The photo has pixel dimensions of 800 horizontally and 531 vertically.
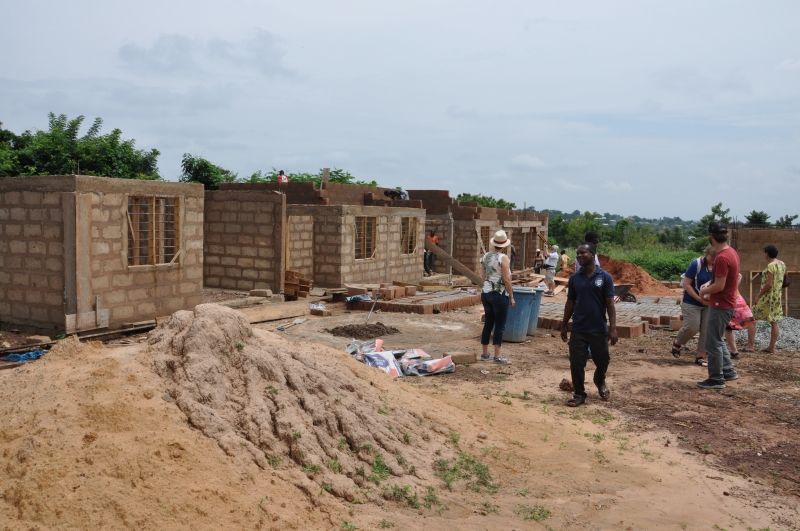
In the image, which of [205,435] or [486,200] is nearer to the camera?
[205,435]

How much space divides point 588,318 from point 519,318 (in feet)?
12.5

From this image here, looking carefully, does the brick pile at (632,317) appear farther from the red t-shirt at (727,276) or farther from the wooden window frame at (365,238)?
the wooden window frame at (365,238)

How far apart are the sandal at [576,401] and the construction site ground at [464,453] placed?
0.09 m

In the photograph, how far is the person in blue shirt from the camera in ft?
29.1

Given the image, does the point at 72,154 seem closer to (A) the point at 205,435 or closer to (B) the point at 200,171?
(B) the point at 200,171

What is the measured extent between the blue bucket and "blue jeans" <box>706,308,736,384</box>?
322 centimetres

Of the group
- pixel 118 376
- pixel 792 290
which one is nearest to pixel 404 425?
pixel 118 376

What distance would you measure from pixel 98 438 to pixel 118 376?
28.1 inches

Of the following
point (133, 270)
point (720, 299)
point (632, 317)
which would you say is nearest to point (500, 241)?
point (720, 299)

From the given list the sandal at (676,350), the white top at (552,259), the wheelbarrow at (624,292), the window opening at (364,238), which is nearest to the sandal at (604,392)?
the sandal at (676,350)

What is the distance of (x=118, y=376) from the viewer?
15.1ft

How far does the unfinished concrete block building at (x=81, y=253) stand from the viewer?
945 cm

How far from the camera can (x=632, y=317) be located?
1363 centimetres

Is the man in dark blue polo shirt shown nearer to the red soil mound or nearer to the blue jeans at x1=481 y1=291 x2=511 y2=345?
the blue jeans at x1=481 y1=291 x2=511 y2=345
